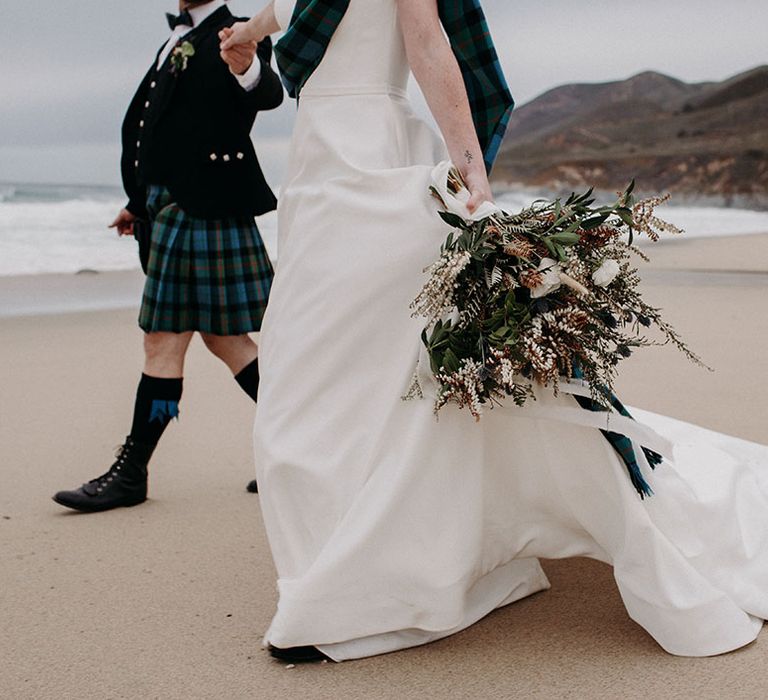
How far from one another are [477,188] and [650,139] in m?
18.9

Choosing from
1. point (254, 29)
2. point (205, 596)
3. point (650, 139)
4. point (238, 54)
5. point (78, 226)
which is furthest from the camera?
point (650, 139)

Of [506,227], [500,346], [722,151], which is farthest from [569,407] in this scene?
[722,151]

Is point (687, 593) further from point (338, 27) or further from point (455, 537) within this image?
point (338, 27)

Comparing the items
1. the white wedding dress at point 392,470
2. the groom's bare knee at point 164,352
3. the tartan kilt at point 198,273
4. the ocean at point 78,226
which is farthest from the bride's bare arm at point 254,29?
the ocean at point 78,226

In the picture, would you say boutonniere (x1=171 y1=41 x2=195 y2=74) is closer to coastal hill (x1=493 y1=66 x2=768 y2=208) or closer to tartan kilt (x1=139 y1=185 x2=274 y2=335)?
tartan kilt (x1=139 y1=185 x2=274 y2=335)

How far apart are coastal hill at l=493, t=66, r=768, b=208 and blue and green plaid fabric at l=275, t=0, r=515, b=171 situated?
17302mm

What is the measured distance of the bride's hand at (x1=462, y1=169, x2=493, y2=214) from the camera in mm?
2152

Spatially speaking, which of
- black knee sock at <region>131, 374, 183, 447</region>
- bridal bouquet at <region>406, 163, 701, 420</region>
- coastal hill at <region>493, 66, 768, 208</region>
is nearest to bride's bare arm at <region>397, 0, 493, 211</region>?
bridal bouquet at <region>406, 163, 701, 420</region>

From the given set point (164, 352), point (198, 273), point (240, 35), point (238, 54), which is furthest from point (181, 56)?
point (164, 352)

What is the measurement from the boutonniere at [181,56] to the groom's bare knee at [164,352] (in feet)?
2.47

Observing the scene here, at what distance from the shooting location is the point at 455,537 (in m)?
2.10

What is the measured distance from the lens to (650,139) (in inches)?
795

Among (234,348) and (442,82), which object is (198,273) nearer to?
(234,348)

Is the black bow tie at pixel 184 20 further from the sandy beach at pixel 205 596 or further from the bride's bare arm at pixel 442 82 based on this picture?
the sandy beach at pixel 205 596
